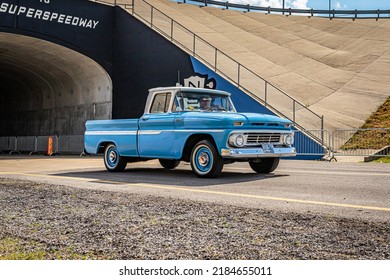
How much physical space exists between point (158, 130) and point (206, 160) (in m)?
1.55

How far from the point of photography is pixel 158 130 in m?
10.9

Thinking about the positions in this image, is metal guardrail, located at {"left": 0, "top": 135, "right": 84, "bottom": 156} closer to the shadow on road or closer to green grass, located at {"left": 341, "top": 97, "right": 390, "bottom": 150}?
green grass, located at {"left": 341, "top": 97, "right": 390, "bottom": 150}

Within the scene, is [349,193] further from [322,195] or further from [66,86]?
[66,86]

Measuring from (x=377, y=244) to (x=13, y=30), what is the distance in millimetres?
21599

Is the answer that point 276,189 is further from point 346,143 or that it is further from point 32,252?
point 346,143

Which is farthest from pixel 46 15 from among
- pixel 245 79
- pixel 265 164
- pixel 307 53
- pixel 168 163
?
pixel 307 53

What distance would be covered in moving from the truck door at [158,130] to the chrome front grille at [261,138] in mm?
1858

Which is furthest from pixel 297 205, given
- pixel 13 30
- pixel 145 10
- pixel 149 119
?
pixel 145 10

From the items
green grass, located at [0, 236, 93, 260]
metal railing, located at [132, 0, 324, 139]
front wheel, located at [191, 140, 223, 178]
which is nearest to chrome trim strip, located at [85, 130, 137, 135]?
front wheel, located at [191, 140, 223, 178]

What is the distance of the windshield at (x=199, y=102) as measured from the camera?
1080 cm

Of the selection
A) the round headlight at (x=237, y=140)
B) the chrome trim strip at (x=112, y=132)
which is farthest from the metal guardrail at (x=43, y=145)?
the round headlight at (x=237, y=140)

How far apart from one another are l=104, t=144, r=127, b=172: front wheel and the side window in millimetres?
1681

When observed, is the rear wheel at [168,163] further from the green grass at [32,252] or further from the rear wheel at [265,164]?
the green grass at [32,252]

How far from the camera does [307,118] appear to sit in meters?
21.5
